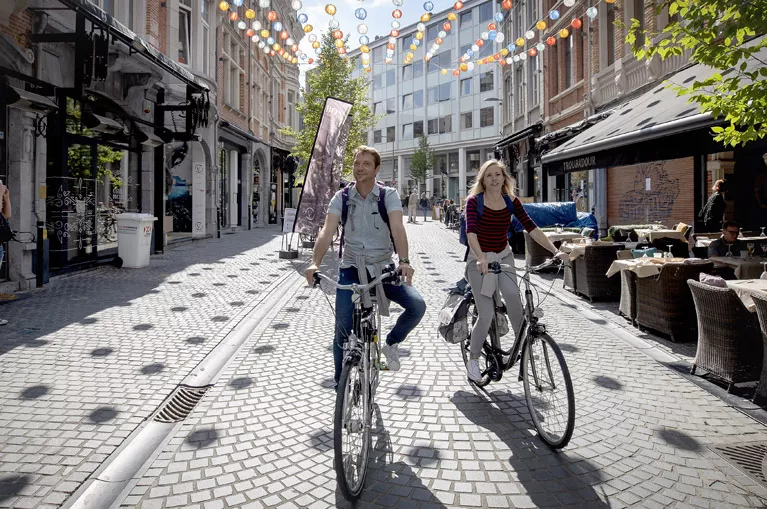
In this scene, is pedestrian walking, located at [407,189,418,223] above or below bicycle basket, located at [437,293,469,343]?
above

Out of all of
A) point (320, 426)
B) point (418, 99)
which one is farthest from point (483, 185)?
point (418, 99)

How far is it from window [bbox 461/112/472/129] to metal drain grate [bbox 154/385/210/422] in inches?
1858

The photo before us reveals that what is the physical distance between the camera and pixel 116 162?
13.4 meters

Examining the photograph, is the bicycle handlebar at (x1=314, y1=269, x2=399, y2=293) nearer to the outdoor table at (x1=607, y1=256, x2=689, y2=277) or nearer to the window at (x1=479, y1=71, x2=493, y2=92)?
the outdoor table at (x1=607, y1=256, x2=689, y2=277)

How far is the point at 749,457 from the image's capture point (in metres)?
3.25

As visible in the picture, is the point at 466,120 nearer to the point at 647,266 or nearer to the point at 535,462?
the point at 647,266

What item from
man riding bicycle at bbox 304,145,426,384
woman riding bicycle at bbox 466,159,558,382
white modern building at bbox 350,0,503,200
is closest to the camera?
man riding bicycle at bbox 304,145,426,384

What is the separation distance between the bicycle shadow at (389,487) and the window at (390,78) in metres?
57.0

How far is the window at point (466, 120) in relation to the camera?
48987 mm

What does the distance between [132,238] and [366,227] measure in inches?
388

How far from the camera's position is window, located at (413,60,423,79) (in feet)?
175

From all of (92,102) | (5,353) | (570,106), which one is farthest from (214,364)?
(570,106)

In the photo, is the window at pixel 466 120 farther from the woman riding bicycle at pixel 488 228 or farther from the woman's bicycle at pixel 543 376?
the woman's bicycle at pixel 543 376

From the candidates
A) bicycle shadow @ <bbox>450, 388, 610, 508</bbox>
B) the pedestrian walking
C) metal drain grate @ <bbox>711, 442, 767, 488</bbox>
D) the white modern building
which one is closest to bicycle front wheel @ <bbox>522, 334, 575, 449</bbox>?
bicycle shadow @ <bbox>450, 388, 610, 508</bbox>
